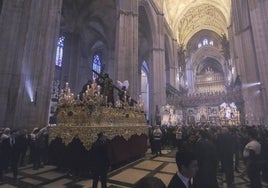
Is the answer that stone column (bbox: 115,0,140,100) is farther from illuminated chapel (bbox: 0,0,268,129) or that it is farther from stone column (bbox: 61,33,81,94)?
stone column (bbox: 61,33,81,94)

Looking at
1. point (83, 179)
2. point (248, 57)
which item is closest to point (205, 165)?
point (83, 179)

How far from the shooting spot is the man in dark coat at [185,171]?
1.42 meters

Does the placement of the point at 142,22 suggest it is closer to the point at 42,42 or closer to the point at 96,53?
the point at 96,53

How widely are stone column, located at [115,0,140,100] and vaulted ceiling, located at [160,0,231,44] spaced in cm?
1064

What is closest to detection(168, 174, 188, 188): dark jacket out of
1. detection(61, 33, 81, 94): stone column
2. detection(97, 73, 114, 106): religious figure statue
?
detection(97, 73, 114, 106): religious figure statue

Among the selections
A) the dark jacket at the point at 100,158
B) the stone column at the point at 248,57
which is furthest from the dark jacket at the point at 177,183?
the stone column at the point at 248,57

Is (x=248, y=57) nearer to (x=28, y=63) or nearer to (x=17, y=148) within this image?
(x=28, y=63)

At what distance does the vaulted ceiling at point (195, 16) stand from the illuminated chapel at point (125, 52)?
19cm

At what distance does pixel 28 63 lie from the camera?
8633mm

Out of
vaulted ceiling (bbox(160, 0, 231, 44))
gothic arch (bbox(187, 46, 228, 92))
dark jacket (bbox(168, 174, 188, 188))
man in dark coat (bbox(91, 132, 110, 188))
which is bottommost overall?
man in dark coat (bbox(91, 132, 110, 188))

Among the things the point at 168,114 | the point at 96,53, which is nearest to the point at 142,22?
the point at 96,53

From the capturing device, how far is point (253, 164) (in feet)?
11.2

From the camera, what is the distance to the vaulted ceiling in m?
28.2

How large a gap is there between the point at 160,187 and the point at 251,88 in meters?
14.7
